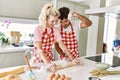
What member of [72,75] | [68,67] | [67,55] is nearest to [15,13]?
[67,55]

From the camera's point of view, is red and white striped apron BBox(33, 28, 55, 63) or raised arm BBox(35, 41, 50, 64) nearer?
raised arm BBox(35, 41, 50, 64)

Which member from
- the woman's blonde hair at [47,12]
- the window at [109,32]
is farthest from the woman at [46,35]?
the window at [109,32]

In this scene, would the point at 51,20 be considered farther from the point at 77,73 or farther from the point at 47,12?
the point at 77,73

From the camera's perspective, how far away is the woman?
1.39m

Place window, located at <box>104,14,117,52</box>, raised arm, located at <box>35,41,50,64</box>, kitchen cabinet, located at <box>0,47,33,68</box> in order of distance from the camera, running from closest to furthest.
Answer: raised arm, located at <box>35,41,50,64</box> → kitchen cabinet, located at <box>0,47,33,68</box> → window, located at <box>104,14,117,52</box>

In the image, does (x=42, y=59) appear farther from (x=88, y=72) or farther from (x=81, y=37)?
(x=81, y=37)

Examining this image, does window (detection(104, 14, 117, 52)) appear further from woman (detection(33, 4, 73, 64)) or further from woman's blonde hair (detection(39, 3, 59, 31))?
woman's blonde hair (detection(39, 3, 59, 31))

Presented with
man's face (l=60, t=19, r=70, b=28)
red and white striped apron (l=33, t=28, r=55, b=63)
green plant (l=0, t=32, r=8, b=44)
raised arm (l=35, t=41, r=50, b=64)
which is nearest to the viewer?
→ raised arm (l=35, t=41, r=50, b=64)

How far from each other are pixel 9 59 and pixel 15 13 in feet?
2.50

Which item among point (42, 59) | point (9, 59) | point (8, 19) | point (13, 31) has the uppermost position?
point (8, 19)

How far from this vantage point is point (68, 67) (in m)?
1.38

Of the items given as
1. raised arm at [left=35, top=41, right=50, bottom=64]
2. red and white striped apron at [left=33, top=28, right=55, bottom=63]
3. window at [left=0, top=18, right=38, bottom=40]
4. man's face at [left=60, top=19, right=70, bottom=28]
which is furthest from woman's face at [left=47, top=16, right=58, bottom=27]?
window at [left=0, top=18, right=38, bottom=40]

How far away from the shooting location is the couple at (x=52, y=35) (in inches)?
55.1

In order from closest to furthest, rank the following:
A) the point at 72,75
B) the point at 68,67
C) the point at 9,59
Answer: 1. the point at 72,75
2. the point at 68,67
3. the point at 9,59
